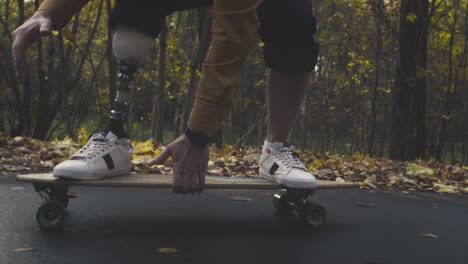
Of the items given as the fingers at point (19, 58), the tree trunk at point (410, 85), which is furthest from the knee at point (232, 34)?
the tree trunk at point (410, 85)

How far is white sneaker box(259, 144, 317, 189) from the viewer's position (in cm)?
202

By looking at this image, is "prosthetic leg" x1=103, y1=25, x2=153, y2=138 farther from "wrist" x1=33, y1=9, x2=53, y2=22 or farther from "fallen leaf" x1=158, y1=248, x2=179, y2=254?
"fallen leaf" x1=158, y1=248, x2=179, y2=254

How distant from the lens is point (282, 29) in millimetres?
2135

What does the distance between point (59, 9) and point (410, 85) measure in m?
7.50

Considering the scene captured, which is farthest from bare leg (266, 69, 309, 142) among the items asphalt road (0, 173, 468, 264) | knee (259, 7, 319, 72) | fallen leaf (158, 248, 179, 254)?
fallen leaf (158, 248, 179, 254)

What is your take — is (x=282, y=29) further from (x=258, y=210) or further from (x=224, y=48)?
(x=258, y=210)

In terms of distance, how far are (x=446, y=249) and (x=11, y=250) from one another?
1.46 m

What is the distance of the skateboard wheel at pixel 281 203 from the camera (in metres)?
2.30

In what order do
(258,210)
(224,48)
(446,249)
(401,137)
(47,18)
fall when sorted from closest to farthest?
1. (224,48)
2. (47,18)
3. (446,249)
4. (258,210)
5. (401,137)

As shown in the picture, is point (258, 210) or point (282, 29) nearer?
point (282, 29)

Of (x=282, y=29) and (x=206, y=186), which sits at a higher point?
(x=282, y=29)

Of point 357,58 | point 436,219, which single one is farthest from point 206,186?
point 357,58

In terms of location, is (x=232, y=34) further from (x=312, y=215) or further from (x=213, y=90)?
(x=312, y=215)

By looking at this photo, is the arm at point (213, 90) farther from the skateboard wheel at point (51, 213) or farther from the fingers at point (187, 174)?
the skateboard wheel at point (51, 213)
